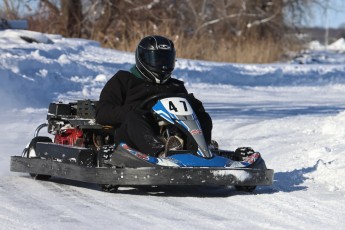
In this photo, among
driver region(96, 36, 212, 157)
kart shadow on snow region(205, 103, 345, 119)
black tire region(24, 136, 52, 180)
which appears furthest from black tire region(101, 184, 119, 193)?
kart shadow on snow region(205, 103, 345, 119)

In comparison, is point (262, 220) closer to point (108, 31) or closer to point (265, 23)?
point (108, 31)

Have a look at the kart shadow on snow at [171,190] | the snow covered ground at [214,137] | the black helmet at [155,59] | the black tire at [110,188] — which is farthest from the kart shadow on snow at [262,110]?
the black tire at [110,188]

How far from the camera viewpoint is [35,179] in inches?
338

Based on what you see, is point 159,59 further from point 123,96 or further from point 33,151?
point 33,151

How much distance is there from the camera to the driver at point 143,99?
7.71 m

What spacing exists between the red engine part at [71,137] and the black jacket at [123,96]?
1.41ft

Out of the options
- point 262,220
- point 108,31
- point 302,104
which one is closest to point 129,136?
point 262,220

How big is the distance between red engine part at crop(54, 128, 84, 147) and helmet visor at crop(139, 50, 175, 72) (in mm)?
970

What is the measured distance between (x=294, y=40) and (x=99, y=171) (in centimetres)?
3867

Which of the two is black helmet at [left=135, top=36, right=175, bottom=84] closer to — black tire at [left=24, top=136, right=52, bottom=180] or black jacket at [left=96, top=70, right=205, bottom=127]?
Result: black jacket at [left=96, top=70, right=205, bottom=127]

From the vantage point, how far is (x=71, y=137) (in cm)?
873

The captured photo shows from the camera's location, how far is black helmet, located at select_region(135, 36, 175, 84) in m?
8.48

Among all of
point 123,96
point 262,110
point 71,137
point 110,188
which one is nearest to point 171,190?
point 110,188

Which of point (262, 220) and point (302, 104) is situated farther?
point (302, 104)
